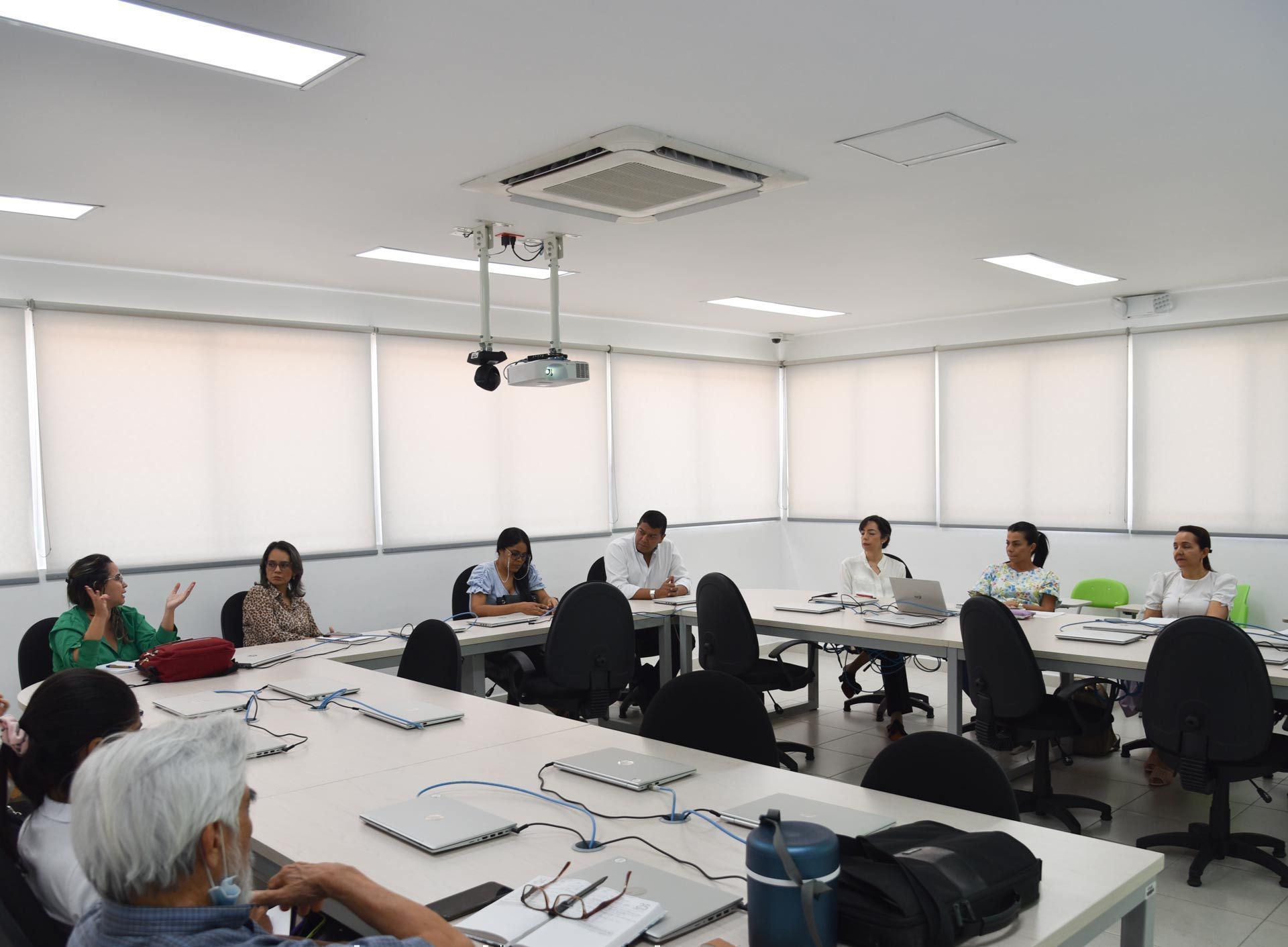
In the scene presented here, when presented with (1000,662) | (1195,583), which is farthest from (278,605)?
(1195,583)

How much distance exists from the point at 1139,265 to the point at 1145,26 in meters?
3.74

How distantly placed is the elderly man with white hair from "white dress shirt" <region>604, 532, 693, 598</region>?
458 centimetres

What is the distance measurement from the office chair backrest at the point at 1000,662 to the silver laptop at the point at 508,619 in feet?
7.37

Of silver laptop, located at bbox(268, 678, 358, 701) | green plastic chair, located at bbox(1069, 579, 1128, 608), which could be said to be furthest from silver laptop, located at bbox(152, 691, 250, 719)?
green plastic chair, located at bbox(1069, 579, 1128, 608)

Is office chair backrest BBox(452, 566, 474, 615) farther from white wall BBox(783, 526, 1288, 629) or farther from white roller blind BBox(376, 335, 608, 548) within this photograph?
white wall BBox(783, 526, 1288, 629)

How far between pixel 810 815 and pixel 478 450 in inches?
202

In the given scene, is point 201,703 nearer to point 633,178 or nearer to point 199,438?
point 633,178

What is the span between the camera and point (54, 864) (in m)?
1.86

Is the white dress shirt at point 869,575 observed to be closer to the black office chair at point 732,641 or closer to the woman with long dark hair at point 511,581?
the black office chair at point 732,641

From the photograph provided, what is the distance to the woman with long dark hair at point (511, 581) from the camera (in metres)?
5.50

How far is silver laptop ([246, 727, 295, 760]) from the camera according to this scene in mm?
2762

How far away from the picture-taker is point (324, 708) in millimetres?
3328

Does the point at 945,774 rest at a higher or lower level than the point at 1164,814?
higher

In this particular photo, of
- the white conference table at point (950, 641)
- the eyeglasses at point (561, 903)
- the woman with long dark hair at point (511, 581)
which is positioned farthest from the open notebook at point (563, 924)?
the woman with long dark hair at point (511, 581)
